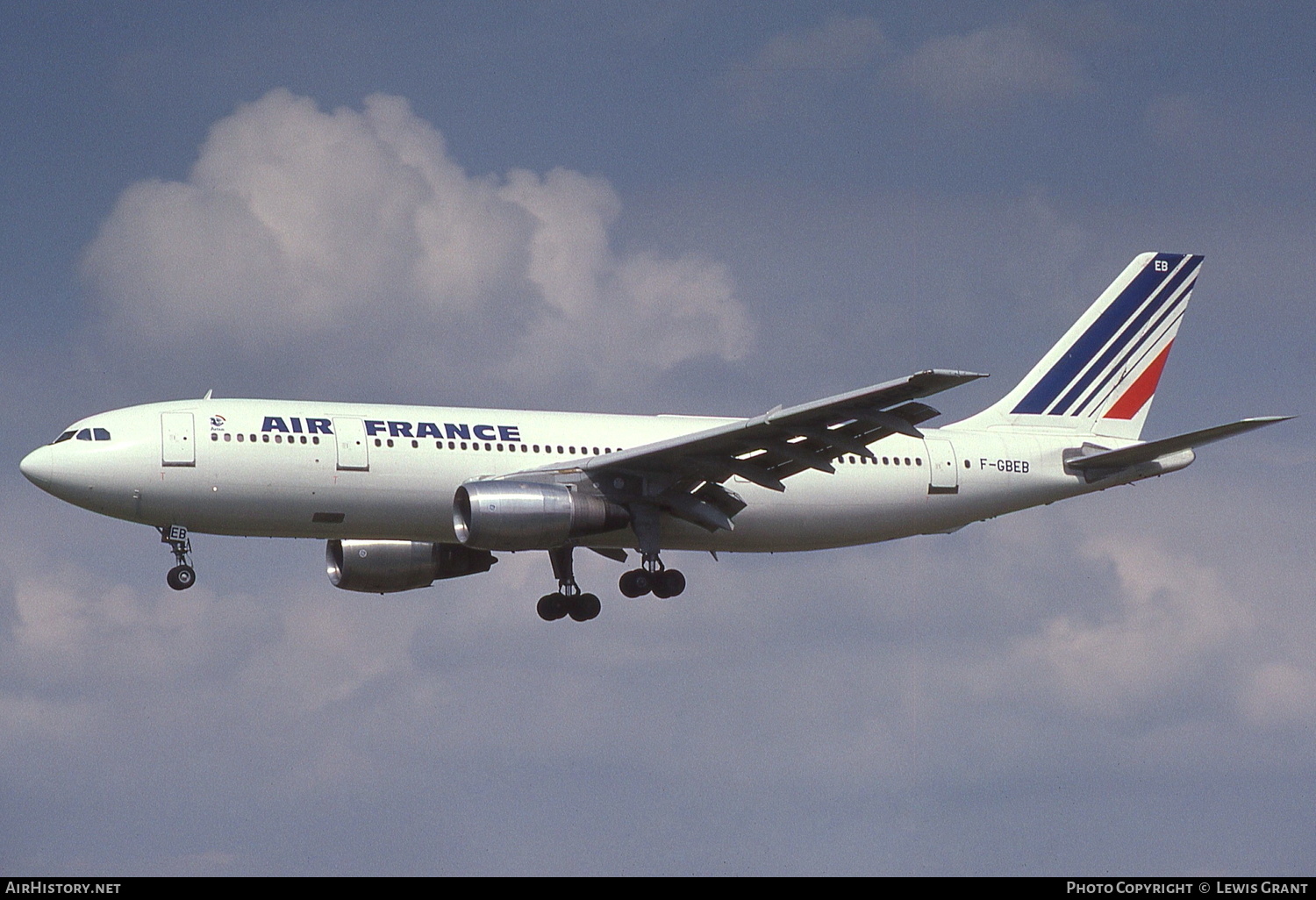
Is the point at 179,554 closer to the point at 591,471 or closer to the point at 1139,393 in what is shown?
the point at 591,471

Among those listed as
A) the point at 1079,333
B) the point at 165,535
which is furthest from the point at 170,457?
the point at 1079,333

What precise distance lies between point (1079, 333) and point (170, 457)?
26.7m

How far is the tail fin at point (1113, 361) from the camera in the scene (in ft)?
179

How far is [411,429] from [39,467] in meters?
8.68

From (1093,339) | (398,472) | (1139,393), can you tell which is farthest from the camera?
(1093,339)

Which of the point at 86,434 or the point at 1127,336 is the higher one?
the point at 1127,336

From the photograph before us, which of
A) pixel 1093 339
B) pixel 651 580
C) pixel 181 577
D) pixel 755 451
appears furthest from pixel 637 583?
pixel 1093 339

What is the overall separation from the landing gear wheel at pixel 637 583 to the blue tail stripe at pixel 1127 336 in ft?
43.6

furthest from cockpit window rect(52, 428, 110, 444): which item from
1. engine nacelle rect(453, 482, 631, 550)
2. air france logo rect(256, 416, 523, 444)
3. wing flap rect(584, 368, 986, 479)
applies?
wing flap rect(584, 368, 986, 479)

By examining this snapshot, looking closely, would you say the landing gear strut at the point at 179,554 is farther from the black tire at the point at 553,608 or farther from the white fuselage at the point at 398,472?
the black tire at the point at 553,608

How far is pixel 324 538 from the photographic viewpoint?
46.5 m

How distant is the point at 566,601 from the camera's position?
52812mm

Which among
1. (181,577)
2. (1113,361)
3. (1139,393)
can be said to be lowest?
(181,577)

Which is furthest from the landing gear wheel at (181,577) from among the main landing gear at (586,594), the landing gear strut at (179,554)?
the main landing gear at (586,594)
